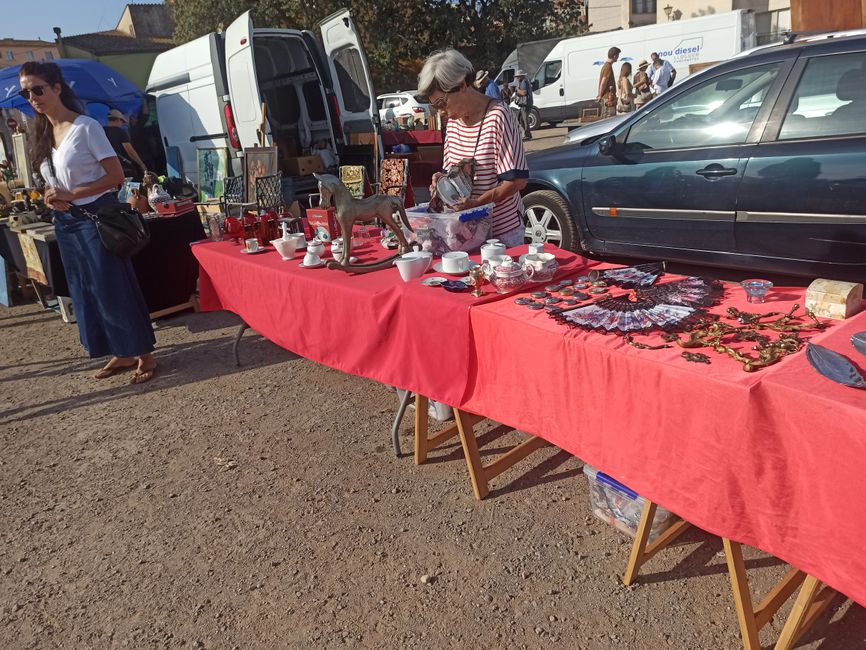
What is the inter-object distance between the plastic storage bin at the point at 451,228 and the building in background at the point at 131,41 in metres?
15.0

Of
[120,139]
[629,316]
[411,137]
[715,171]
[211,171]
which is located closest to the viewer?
[629,316]

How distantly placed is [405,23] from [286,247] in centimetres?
2330

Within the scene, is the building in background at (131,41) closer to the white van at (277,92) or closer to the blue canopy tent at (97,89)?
the blue canopy tent at (97,89)

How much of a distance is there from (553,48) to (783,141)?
17196mm

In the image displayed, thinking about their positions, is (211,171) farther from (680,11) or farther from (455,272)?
(680,11)

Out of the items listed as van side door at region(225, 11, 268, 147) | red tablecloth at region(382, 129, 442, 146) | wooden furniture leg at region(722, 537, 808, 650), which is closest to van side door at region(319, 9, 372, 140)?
red tablecloth at region(382, 129, 442, 146)

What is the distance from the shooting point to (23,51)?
46.2 m

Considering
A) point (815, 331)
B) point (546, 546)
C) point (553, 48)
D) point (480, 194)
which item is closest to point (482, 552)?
point (546, 546)

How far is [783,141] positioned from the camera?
377 cm

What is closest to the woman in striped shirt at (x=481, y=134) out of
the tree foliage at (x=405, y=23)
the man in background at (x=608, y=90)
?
the man in background at (x=608, y=90)

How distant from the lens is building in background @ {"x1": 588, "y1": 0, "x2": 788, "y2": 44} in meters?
18.0

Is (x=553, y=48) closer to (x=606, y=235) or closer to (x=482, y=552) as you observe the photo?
(x=606, y=235)

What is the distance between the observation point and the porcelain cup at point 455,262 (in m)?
2.45

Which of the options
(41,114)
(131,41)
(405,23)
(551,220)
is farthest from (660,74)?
(131,41)
